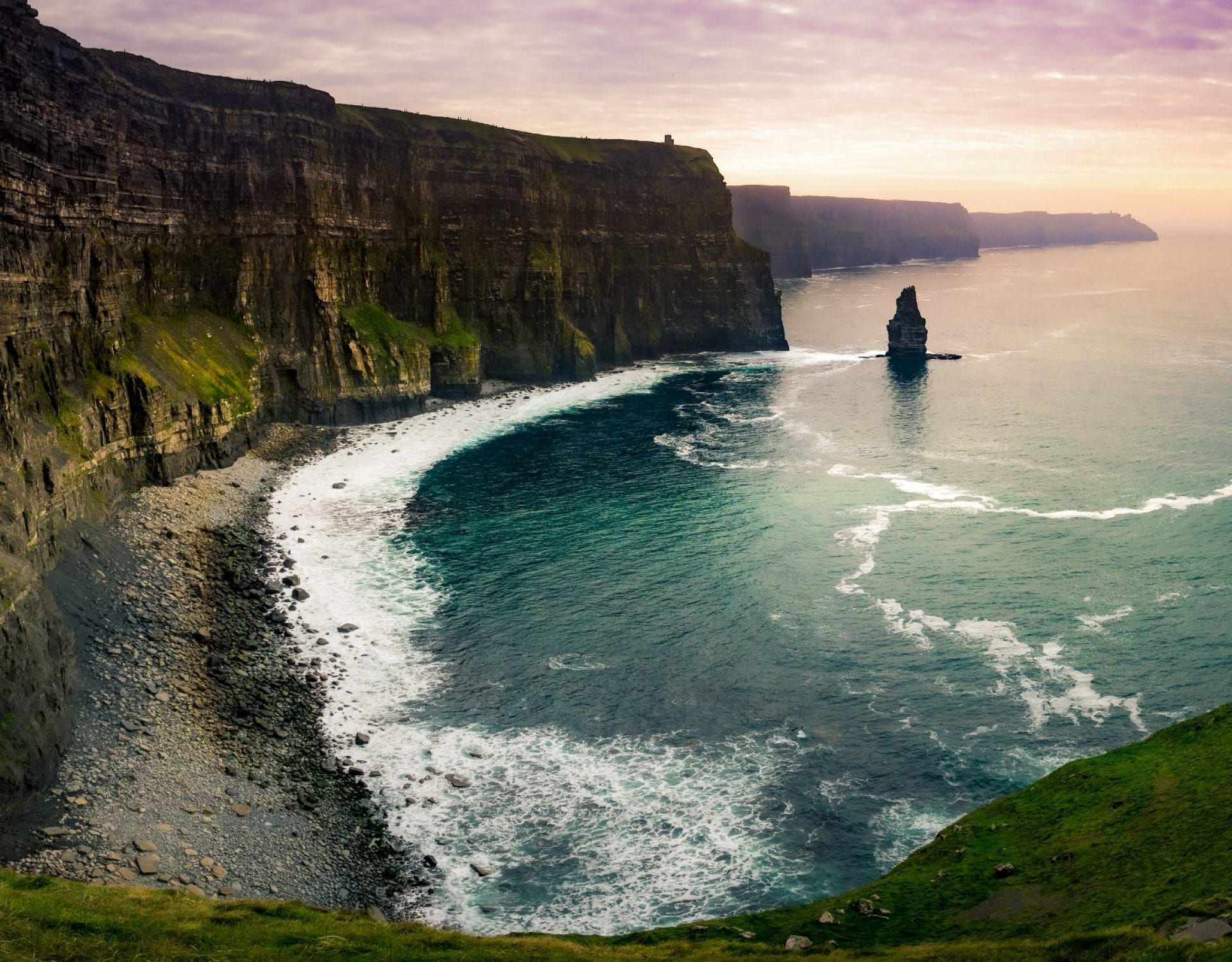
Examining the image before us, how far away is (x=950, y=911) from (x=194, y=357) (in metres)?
80.6

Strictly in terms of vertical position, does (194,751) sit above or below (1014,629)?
below

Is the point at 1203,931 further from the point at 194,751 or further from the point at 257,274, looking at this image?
the point at 257,274

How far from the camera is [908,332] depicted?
166 metres

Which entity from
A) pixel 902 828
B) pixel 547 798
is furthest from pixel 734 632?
pixel 547 798

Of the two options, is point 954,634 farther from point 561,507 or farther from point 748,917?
point 561,507

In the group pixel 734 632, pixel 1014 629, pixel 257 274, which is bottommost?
pixel 1014 629

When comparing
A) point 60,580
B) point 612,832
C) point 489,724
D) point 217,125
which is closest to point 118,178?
point 217,125

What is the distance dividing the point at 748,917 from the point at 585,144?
14620cm

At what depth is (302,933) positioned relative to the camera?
31.6 m

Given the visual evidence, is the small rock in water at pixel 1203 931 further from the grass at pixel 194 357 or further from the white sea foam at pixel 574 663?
the grass at pixel 194 357

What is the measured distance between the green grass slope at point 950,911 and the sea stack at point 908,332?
432ft

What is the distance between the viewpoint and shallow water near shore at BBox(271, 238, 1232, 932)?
43125mm

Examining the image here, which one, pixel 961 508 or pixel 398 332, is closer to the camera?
pixel 961 508

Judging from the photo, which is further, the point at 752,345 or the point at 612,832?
the point at 752,345
